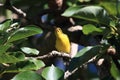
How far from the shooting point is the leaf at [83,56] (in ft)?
4.41

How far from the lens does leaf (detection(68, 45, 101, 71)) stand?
1.35 meters

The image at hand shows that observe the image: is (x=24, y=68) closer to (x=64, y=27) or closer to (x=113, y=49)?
(x=113, y=49)

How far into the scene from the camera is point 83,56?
1.39 metres

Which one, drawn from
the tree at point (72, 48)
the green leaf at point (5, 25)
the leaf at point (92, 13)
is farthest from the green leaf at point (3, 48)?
the leaf at point (92, 13)

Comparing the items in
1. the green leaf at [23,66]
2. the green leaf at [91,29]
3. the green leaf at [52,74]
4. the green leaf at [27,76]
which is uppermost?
the green leaf at [91,29]

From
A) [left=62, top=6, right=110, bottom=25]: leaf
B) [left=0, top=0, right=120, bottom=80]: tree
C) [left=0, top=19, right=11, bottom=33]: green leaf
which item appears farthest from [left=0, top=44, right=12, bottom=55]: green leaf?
[left=62, top=6, right=110, bottom=25]: leaf

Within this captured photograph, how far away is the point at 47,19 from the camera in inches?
84.8

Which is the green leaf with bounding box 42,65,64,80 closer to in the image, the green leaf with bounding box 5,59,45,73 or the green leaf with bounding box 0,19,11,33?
the green leaf with bounding box 5,59,45,73

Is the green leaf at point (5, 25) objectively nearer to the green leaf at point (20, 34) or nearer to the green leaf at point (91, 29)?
the green leaf at point (20, 34)

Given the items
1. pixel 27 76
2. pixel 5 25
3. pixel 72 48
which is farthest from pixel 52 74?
pixel 72 48

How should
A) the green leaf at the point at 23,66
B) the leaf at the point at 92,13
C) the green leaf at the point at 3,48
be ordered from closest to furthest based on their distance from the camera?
the green leaf at the point at 3,48 → the green leaf at the point at 23,66 → the leaf at the point at 92,13

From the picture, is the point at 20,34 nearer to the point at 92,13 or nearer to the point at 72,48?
the point at 92,13

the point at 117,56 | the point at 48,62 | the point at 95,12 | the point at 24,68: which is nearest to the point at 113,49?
the point at 117,56

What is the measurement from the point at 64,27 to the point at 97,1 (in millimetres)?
235
